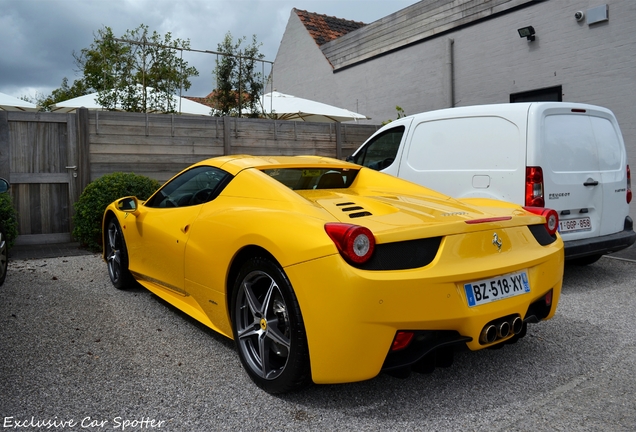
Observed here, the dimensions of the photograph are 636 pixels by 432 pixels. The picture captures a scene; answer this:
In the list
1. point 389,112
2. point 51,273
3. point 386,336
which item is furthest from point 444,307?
point 389,112

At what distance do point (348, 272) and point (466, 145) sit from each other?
3761mm

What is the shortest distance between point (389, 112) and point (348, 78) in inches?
82.1

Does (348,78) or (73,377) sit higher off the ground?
(348,78)

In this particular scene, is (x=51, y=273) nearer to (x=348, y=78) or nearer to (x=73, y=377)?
(x=73, y=377)

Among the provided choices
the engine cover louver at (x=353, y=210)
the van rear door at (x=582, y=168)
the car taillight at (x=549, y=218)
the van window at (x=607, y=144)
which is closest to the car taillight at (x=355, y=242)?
the engine cover louver at (x=353, y=210)

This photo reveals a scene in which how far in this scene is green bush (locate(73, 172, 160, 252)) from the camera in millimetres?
7668

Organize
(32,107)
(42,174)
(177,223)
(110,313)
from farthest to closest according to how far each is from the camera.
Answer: (32,107)
(42,174)
(110,313)
(177,223)

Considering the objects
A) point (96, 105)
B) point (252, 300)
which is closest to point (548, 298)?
point (252, 300)

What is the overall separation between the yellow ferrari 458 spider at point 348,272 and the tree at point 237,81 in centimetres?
748

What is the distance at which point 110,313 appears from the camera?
4.60 metres

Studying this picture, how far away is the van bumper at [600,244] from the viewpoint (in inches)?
207

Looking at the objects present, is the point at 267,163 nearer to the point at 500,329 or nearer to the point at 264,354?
the point at 264,354

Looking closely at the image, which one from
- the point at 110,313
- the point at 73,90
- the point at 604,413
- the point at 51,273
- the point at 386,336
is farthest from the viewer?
the point at 73,90

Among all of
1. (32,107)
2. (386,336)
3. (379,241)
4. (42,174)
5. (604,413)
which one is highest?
(32,107)
